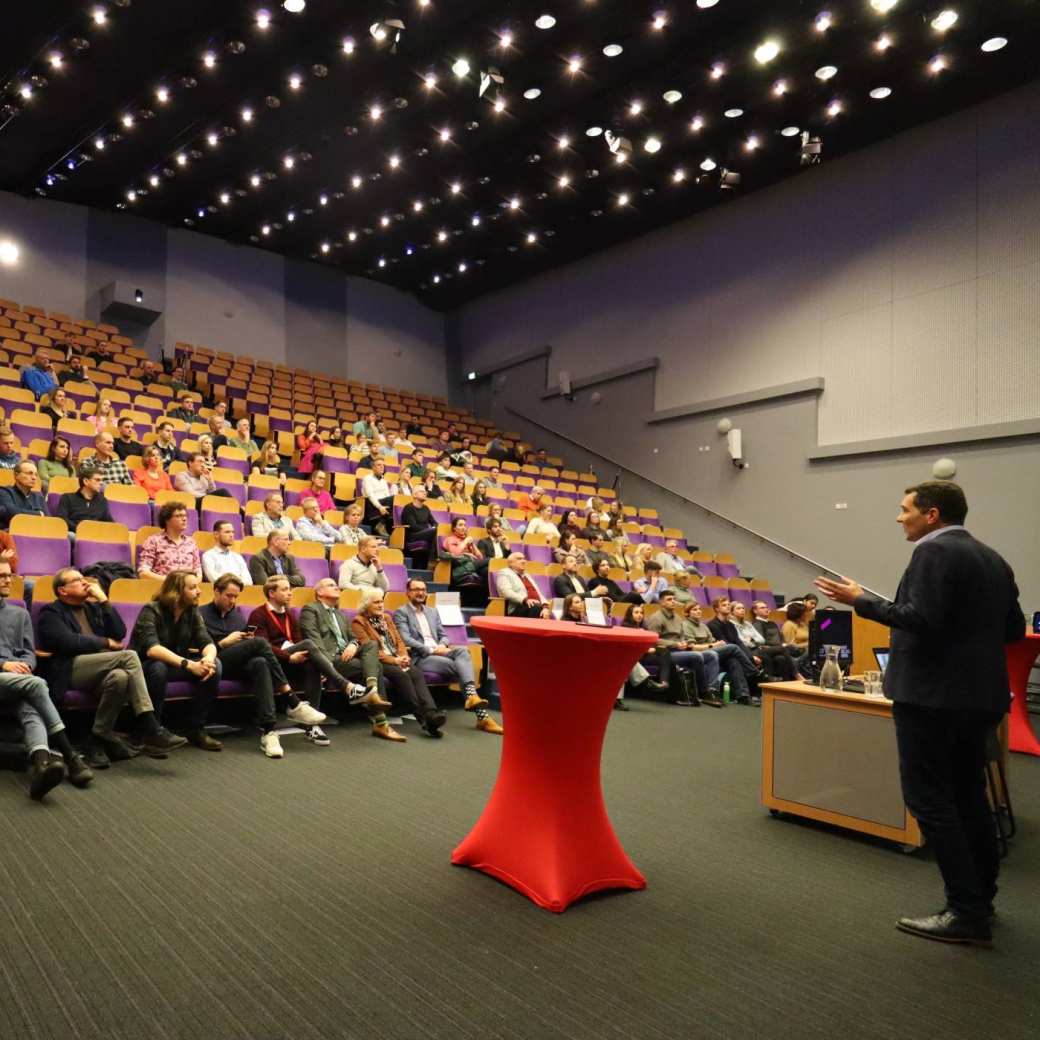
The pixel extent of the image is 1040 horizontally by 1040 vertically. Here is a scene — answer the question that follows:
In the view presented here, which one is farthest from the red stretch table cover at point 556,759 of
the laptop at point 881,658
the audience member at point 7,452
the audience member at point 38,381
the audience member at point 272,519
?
the audience member at point 38,381

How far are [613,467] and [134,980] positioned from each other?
1039 cm

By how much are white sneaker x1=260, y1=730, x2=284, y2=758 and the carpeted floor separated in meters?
0.52

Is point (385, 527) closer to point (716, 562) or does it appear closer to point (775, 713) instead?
point (716, 562)

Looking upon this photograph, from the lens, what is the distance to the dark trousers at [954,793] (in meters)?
2.02

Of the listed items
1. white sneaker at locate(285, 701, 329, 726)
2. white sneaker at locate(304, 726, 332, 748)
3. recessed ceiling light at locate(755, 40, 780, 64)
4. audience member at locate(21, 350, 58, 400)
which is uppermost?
recessed ceiling light at locate(755, 40, 780, 64)

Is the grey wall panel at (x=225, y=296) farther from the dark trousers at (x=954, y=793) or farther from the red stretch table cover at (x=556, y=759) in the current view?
the dark trousers at (x=954, y=793)

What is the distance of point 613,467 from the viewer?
38.3 feet

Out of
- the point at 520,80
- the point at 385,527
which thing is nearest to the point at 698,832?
the point at 385,527

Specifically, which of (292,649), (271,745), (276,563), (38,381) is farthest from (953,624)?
(38,381)

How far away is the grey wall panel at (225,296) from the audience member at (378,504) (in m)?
5.48

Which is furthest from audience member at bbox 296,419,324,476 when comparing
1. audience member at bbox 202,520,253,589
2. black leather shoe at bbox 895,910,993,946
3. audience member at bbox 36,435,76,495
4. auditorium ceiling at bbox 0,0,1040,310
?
black leather shoe at bbox 895,910,993,946

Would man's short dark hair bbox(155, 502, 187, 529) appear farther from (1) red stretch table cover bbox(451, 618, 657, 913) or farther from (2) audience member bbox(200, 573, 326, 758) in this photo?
(1) red stretch table cover bbox(451, 618, 657, 913)

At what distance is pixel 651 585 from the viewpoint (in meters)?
7.27

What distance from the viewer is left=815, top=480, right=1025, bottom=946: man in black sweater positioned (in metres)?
2.01
